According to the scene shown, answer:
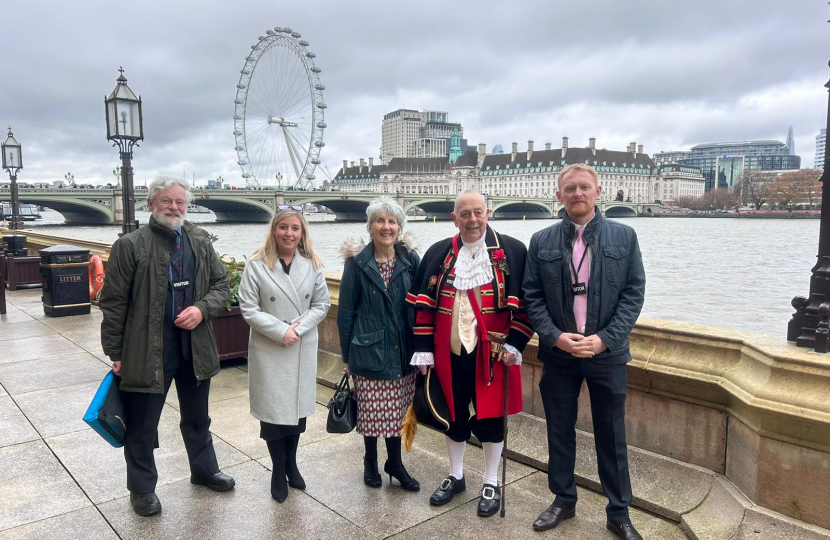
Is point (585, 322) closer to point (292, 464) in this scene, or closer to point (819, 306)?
point (819, 306)

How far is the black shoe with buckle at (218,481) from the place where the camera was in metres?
3.42

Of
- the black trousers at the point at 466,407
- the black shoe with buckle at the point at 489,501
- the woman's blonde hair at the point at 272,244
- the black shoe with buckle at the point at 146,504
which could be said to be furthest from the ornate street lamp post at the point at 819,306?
the black shoe with buckle at the point at 146,504

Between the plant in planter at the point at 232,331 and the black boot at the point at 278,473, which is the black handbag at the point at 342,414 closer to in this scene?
the black boot at the point at 278,473

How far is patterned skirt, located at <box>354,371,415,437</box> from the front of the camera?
11.0 ft

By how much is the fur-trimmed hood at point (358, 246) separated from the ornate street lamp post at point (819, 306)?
6.42 feet

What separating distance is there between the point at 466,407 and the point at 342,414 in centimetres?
67

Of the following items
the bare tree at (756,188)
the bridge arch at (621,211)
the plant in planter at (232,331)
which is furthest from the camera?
the bridge arch at (621,211)

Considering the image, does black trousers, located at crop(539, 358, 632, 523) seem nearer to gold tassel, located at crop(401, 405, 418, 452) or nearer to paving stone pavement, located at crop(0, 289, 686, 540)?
paving stone pavement, located at crop(0, 289, 686, 540)

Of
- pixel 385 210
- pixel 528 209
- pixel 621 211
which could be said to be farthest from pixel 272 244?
pixel 621 211

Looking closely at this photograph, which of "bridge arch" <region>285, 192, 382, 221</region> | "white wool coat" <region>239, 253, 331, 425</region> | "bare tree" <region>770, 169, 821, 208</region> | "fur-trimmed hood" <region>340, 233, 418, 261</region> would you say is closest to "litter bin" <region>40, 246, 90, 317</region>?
"white wool coat" <region>239, 253, 331, 425</region>

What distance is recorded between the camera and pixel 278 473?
3.32 m

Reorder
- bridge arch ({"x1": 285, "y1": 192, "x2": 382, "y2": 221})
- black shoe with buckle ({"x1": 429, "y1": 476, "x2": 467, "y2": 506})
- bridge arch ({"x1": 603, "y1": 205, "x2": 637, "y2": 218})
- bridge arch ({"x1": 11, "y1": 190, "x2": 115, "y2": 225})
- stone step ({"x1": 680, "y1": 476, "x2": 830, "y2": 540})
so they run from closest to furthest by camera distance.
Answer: stone step ({"x1": 680, "y1": 476, "x2": 830, "y2": 540})
black shoe with buckle ({"x1": 429, "y1": 476, "x2": 467, "y2": 506})
bridge arch ({"x1": 11, "y1": 190, "x2": 115, "y2": 225})
bridge arch ({"x1": 285, "y1": 192, "x2": 382, "y2": 221})
bridge arch ({"x1": 603, "y1": 205, "x2": 637, "y2": 218})

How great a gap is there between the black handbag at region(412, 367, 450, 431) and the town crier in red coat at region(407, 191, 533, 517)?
33 millimetres

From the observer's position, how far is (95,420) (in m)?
3.03
